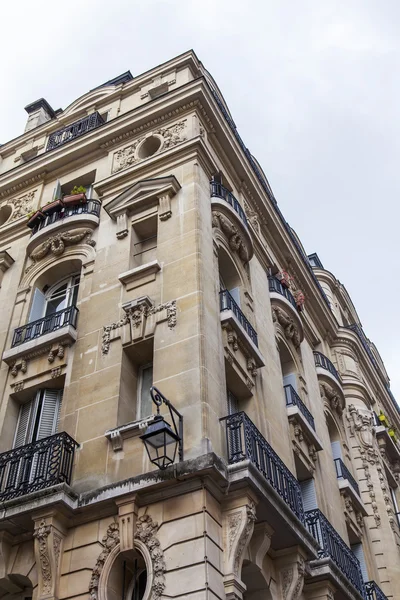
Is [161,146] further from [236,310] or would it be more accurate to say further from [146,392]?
[146,392]

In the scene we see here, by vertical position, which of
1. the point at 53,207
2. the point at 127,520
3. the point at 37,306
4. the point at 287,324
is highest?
the point at 53,207

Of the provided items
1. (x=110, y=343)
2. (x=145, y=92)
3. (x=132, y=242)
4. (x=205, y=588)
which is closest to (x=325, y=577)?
(x=205, y=588)

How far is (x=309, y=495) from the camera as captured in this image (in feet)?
54.2

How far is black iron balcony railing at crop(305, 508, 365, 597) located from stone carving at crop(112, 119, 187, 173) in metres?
9.17

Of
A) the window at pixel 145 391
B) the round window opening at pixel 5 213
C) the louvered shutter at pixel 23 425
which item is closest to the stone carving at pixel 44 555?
the window at pixel 145 391

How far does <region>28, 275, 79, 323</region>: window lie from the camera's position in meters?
15.7

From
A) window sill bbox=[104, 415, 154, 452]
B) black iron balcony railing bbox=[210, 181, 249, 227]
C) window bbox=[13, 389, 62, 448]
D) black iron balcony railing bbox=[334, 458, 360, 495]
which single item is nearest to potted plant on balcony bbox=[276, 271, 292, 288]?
black iron balcony railing bbox=[210, 181, 249, 227]

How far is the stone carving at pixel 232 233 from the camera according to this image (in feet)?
52.6

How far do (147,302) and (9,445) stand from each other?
373 centimetres

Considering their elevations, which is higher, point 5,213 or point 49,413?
point 5,213

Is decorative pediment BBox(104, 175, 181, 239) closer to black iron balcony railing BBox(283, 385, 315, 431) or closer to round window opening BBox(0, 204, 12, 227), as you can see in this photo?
round window opening BBox(0, 204, 12, 227)

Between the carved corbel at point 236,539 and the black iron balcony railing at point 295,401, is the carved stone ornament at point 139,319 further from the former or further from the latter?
the black iron balcony railing at point 295,401

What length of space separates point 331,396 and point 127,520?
12.8 meters

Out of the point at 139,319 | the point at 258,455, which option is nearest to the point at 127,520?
the point at 258,455
